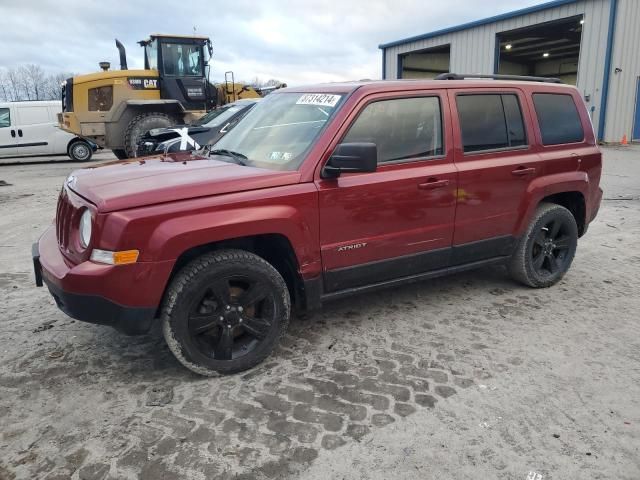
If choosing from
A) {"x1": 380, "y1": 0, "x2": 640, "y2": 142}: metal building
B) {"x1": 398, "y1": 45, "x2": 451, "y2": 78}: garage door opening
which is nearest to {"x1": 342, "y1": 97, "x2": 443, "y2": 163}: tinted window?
{"x1": 380, "y1": 0, "x2": 640, "y2": 142}: metal building

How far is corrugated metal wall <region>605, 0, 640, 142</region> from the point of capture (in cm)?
1770

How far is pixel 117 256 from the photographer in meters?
2.70

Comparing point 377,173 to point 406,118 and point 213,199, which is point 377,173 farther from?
point 213,199

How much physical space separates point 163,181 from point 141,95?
38.1 ft

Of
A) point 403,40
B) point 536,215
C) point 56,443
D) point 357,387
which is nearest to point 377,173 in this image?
point 357,387

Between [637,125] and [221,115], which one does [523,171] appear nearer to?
[221,115]

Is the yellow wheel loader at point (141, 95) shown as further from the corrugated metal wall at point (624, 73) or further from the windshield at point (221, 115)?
the corrugated metal wall at point (624, 73)

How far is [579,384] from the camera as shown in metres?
3.00

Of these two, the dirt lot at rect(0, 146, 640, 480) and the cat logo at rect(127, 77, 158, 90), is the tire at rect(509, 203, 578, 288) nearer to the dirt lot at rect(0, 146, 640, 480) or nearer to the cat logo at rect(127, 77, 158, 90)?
the dirt lot at rect(0, 146, 640, 480)

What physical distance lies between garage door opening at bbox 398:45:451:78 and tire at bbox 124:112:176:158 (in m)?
17.6

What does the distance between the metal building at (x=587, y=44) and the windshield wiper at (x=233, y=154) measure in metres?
19.3

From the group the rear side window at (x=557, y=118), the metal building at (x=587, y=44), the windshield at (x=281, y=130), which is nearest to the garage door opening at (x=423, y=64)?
the metal building at (x=587, y=44)

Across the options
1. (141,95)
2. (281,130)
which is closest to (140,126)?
(141,95)

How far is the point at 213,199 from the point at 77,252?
2.78 feet
